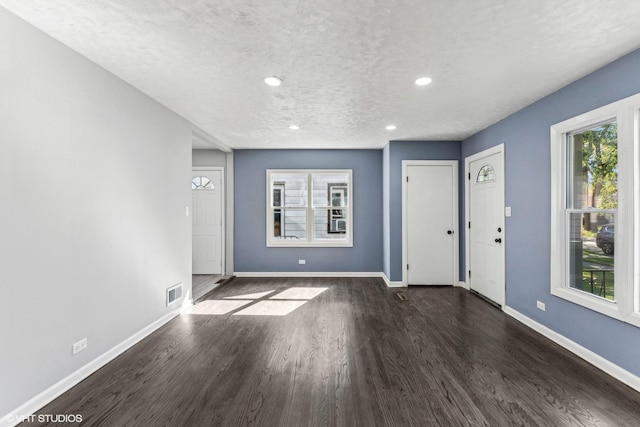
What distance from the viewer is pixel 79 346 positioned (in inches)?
88.3

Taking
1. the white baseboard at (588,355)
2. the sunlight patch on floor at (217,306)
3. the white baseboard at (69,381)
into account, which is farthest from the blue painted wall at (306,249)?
the white baseboard at (588,355)

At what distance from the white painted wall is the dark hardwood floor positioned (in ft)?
1.30

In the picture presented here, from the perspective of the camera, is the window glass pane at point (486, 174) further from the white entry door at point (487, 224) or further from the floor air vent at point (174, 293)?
the floor air vent at point (174, 293)

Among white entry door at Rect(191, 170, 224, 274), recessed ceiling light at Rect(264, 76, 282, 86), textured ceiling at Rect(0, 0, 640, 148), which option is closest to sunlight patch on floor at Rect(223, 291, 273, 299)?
white entry door at Rect(191, 170, 224, 274)

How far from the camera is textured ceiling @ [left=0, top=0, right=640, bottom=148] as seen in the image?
1.75 m

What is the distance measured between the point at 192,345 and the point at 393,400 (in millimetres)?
1963

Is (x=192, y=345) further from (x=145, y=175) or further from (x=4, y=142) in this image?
(x=4, y=142)

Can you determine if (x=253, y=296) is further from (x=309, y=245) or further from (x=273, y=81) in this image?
(x=273, y=81)

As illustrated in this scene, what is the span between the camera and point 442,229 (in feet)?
16.6

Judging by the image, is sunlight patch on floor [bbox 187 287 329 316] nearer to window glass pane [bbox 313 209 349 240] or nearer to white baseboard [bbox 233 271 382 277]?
white baseboard [bbox 233 271 382 277]

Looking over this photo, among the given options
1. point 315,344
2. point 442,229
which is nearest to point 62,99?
point 315,344

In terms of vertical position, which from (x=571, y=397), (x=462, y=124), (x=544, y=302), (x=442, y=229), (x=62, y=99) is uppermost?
(x=462, y=124)

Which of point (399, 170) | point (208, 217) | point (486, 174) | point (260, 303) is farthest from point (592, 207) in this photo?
point (208, 217)

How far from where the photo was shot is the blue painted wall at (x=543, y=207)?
227 cm
